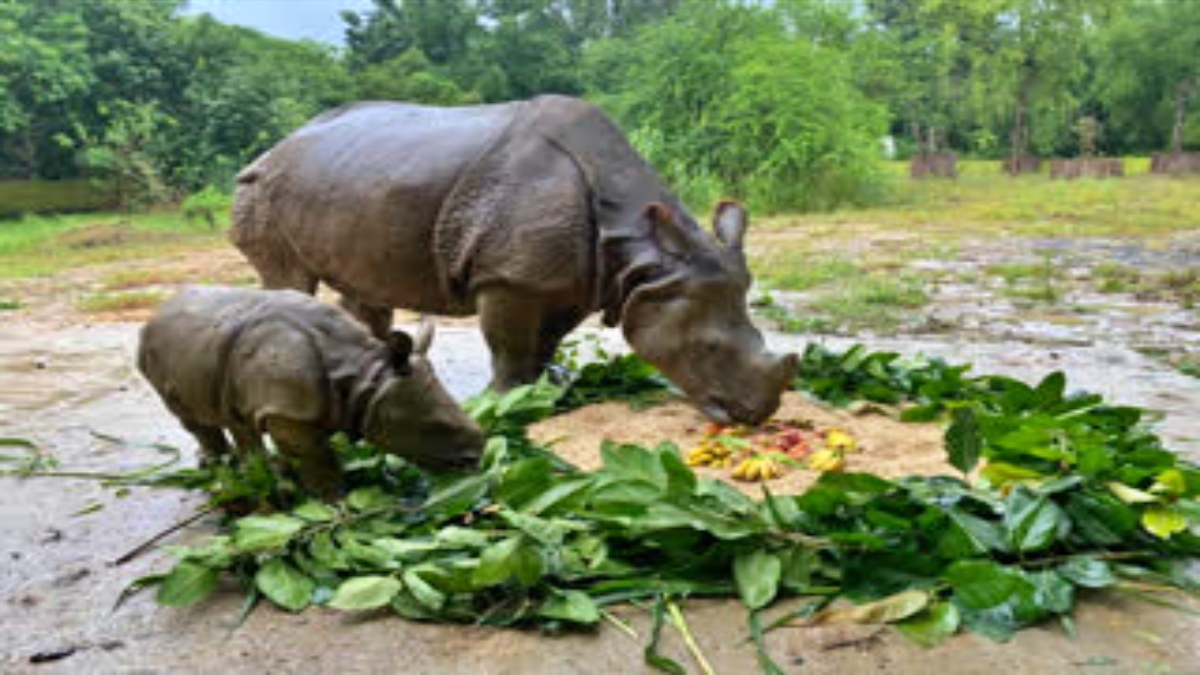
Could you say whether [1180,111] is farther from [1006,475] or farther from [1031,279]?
[1006,475]

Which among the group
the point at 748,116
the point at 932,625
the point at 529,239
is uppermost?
the point at 748,116

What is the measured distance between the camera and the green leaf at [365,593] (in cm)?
272

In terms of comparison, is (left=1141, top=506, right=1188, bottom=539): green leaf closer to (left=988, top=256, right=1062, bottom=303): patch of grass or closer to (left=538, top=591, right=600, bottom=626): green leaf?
(left=538, top=591, right=600, bottom=626): green leaf

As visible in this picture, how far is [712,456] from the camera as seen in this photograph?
4184 millimetres

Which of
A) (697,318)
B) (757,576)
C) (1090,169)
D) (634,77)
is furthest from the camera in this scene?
(1090,169)

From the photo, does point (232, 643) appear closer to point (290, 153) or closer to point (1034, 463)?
point (1034, 463)

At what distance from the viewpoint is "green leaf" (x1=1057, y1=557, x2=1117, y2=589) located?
8.63 ft

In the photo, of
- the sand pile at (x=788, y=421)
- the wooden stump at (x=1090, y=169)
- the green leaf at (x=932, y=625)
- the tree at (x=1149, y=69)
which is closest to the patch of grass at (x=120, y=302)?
the sand pile at (x=788, y=421)

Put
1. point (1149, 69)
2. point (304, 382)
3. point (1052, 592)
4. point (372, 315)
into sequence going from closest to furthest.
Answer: point (1052, 592)
point (304, 382)
point (372, 315)
point (1149, 69)

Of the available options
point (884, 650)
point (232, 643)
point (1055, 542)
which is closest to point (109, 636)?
point (232, 643)

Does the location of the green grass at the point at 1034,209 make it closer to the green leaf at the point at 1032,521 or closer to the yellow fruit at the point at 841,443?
the yellow fruit at the point at 841,443

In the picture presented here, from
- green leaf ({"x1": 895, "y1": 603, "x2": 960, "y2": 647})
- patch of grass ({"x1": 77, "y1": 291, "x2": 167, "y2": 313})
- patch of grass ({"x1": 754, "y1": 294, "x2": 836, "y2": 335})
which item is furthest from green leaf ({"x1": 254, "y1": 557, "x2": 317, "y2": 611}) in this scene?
patch of grass ({"x1": 77, "y1": 291, "x2": 167, "y2": 313})

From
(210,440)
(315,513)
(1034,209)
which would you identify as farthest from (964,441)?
(1034,209)

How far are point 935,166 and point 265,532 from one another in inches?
1354
